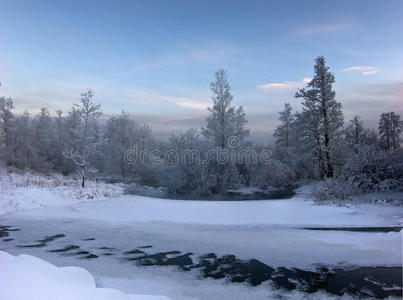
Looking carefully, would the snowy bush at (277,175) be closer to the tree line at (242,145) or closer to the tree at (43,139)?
the tree line at (242,145)

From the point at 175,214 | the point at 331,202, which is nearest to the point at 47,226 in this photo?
the point at 175,214

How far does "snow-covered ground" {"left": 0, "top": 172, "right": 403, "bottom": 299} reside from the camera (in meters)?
4.94

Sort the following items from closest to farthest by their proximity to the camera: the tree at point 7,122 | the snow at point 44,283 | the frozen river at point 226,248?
the snow at point 44,283, the frozen river at point 226,248, the tree at point 7,122

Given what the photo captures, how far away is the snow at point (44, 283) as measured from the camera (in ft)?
10.1

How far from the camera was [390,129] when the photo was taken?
41594 mm

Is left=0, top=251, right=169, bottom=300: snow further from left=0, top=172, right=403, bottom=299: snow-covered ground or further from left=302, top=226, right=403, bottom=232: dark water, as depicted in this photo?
left=302, top=226, right=403, bottom=232: dark water

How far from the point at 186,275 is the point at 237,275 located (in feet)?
3.22

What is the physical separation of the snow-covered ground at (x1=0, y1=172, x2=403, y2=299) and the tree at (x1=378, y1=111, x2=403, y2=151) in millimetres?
36646

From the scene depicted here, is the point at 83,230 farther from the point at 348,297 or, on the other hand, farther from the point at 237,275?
the point at 348,297

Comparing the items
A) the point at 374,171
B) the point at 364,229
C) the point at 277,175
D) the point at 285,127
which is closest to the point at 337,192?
the point at 374,171

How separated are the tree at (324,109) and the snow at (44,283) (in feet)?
77.1

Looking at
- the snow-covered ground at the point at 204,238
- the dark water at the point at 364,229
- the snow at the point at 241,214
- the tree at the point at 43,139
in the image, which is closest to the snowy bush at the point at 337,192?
the snow at the point at 241,214

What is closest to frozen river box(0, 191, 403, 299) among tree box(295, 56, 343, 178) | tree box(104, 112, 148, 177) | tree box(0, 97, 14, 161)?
tree box(295, 56, 343, 178)

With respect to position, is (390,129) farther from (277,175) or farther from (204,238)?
(204,238)
